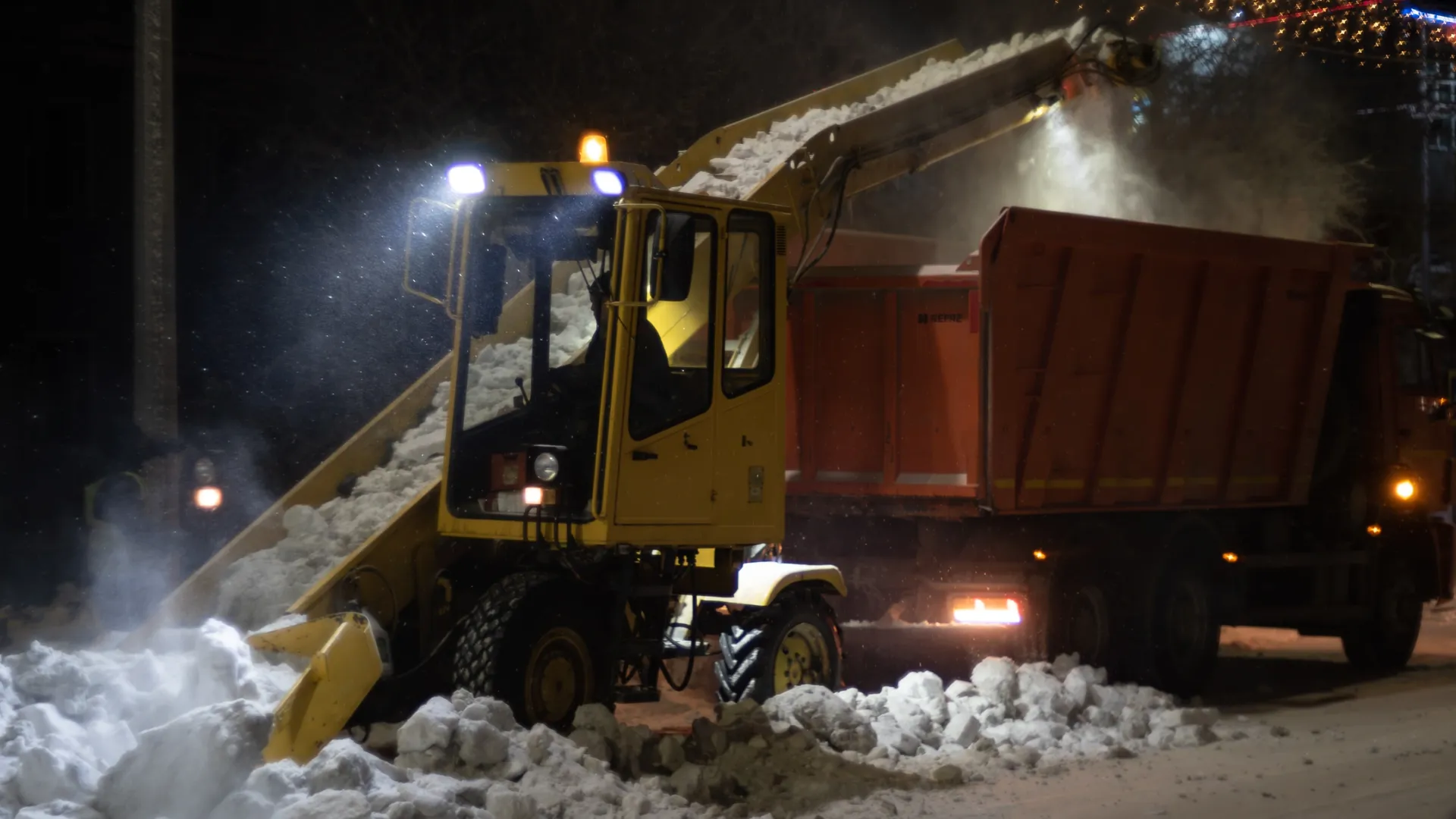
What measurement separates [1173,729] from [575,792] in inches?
164

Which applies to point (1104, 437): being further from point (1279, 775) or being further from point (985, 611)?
point (1279, 775)

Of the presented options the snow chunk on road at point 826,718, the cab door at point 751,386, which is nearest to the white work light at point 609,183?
the cab door at point 751,386

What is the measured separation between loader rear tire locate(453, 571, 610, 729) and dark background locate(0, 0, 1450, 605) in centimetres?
683

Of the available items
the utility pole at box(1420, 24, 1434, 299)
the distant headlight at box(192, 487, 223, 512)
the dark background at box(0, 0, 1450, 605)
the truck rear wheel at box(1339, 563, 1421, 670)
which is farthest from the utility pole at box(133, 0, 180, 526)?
the utility pole at box(1420, 24, 1434, 299)

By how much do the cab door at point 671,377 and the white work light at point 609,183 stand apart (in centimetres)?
23

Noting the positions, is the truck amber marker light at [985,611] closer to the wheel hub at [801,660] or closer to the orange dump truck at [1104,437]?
the orange dump truck at [1104,437]

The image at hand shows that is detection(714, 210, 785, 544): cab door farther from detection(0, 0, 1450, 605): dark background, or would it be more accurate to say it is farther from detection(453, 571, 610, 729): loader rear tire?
detection(0, 0, 1450, 605): dark background

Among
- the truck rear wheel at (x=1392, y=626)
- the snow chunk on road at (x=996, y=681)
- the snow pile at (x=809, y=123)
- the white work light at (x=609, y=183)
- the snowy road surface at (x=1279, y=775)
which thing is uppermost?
the snow pile at (x=809, y=123)

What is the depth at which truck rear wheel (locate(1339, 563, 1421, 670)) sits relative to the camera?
40.6 ft

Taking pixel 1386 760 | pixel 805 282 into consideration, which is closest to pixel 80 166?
pixel 805 282

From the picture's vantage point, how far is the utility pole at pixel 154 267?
393 inches

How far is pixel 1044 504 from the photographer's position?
9445 mm

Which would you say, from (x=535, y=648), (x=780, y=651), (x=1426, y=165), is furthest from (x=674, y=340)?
(x=1426, y=165)

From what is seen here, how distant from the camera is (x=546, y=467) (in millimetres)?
7270
